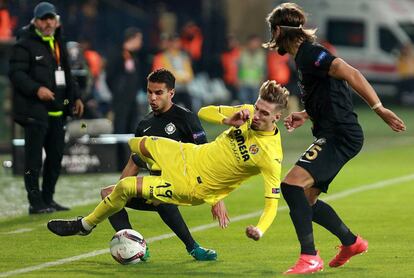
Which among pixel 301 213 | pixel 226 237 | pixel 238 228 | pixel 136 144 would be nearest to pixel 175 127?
pixel 136 144

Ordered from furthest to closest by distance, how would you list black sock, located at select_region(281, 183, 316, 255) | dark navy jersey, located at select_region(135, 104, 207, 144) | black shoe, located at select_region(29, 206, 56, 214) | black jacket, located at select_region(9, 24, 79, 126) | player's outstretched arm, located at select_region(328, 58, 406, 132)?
black jacket, located at select_region(9, 24, 79, 126) < black shoe, located at select_region(29, 206, 56, 214) < dark navy jersey, located at select_region(135, 104, 207, 144) < black sock, located at select_region(281, 183, 316, 255) < player's outstretched arm, located at select_region(328, 58, 406, 132)

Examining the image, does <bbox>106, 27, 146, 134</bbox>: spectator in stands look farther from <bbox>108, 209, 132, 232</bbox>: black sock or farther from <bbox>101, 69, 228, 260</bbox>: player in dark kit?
<bbox>108, 209, 132, 232</bbox>: black sock

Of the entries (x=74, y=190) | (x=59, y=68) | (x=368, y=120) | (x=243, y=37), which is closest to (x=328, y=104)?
(x=59, y=68)

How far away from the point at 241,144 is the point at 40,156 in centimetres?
504

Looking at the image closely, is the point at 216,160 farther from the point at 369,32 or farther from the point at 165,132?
the point at 369,32

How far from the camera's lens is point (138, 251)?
36.4ft

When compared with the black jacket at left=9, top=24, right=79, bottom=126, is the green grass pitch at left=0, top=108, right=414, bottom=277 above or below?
below

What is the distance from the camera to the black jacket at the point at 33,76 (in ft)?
49.5

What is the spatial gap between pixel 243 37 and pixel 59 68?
25772mm

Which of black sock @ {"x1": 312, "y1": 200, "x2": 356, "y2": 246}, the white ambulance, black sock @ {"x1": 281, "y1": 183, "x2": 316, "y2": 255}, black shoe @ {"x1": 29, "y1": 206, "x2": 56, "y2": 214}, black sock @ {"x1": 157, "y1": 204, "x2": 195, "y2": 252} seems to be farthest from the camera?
the white ambulance

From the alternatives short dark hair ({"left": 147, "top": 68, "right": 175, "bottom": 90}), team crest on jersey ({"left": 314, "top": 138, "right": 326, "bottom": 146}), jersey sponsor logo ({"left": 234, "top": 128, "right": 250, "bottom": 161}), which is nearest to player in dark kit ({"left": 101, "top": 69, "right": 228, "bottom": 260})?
short dark hair ({"left": 147, "top": 68, "right": 175, "bottom": 90})

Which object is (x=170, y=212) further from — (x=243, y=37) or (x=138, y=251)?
(x=243, y=37)

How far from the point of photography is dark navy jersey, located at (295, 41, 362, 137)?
411 inches

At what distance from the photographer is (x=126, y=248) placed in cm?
1103
